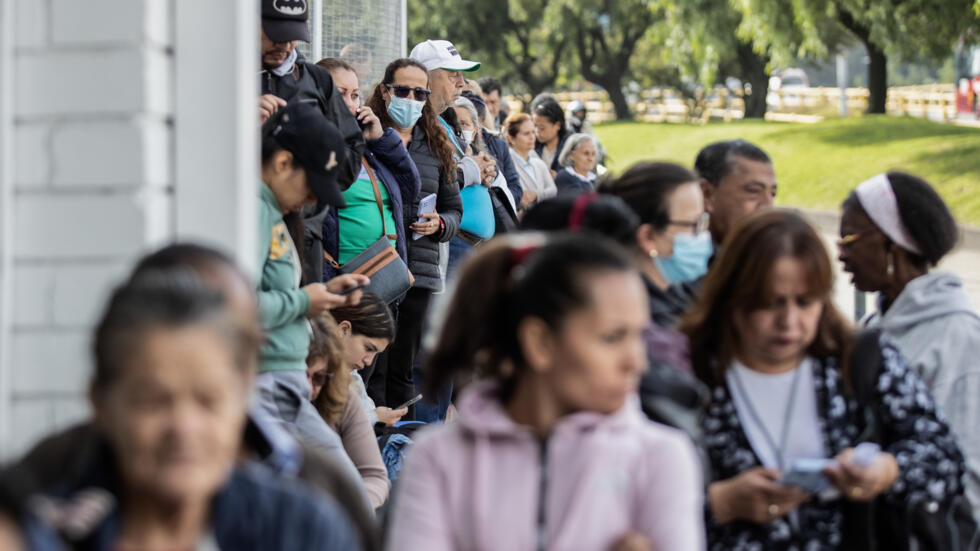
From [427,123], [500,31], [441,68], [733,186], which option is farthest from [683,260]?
[500,31]

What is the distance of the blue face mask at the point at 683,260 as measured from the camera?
4449 mm

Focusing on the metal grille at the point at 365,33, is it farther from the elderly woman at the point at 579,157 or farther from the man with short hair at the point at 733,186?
the man with short hair at the point at 733,186

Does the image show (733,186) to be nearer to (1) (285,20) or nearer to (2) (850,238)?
(2) (850,238)

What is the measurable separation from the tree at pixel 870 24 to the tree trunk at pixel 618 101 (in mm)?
16938

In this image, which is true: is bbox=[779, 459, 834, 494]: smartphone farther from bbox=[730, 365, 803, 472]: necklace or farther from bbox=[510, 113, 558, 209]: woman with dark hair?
bbox=[510, 113, 558, 209]: woman with dark hair

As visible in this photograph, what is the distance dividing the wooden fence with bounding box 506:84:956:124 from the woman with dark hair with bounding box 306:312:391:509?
142 feet

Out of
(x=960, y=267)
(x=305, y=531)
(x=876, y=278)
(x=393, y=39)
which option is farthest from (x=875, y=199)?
(x=960, y=267)

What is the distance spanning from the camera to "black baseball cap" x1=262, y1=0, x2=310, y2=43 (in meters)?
6.07

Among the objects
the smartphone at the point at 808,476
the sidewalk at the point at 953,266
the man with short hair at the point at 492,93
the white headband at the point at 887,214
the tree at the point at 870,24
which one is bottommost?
the sidewalk at the point at 953,266

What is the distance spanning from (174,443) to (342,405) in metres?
3.25

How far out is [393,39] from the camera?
420 inches

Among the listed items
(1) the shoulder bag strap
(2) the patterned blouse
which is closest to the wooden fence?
(1) the shoulder bag strap

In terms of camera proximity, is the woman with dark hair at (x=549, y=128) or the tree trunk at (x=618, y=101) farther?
the tree trunk at (x=618, y=101)

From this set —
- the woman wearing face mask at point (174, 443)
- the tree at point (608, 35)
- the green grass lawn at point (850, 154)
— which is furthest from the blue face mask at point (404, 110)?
the tree at point (608, 35)
